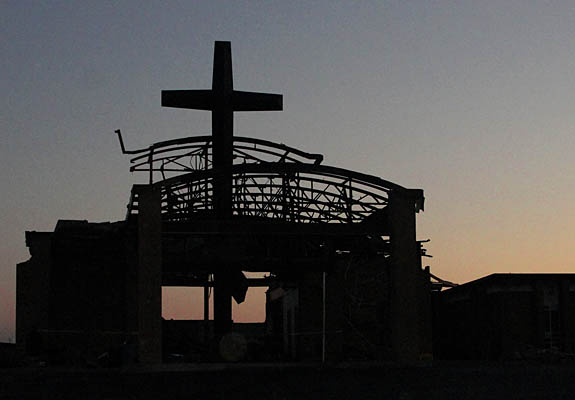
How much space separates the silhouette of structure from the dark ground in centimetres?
348

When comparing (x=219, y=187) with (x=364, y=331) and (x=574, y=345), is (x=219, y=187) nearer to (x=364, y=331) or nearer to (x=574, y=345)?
(x=364, y=331)

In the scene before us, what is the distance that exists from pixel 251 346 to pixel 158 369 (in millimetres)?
18118

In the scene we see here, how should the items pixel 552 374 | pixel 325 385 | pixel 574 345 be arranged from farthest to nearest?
pixel 574 345, pixel 552 374, pixel 325 385

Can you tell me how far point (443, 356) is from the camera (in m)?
60.5

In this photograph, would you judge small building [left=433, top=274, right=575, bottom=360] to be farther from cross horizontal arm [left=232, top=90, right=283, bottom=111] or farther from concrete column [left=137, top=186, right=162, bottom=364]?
concrete column [left=137, top=186, right=162, bottom=364]

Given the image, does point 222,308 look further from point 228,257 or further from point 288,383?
point 288,383

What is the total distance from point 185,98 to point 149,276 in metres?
9.50

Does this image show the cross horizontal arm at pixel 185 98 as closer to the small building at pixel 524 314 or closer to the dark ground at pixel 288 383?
the dark ground at pixel 288 383

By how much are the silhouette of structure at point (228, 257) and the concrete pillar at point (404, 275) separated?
47mm

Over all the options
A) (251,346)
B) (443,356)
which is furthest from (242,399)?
(443,356)

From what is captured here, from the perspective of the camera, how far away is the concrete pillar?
37.3 meters

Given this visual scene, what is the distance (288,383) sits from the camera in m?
28.3

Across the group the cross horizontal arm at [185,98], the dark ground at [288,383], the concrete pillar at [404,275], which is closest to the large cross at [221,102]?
the cross horizontal arm at [185,98]

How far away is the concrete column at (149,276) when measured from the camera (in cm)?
3556
